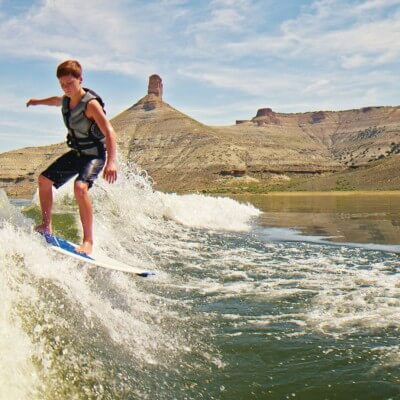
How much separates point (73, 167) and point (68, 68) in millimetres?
1491

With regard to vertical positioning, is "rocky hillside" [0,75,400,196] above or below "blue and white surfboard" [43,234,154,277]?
above

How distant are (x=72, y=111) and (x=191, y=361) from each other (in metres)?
3.70

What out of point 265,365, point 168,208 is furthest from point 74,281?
point 168,208

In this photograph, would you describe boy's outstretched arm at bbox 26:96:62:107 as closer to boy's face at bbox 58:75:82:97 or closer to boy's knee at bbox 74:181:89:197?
boy's face at bbox 58:75:82:97

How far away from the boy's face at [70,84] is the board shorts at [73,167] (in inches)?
39.3

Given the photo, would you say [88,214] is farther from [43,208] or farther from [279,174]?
[279,174]

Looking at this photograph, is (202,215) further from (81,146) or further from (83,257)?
(83,257)

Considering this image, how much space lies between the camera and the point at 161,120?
195m

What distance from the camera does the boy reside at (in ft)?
22.0

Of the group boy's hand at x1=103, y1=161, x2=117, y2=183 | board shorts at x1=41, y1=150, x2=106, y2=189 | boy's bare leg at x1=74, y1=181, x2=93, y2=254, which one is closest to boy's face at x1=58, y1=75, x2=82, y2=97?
board shorts at x1=41, y1=150, x2=106, y2=189

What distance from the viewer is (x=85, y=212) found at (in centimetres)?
714

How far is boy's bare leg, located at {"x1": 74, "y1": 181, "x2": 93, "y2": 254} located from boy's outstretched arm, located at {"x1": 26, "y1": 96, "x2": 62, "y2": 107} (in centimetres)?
124

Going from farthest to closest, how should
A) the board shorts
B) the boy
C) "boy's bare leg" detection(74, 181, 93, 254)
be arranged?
the board shorts
"boy's bare leg" detection(74, 181, 93, 254)
the boy

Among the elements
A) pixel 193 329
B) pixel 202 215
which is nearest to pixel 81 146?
pixel 193 329
